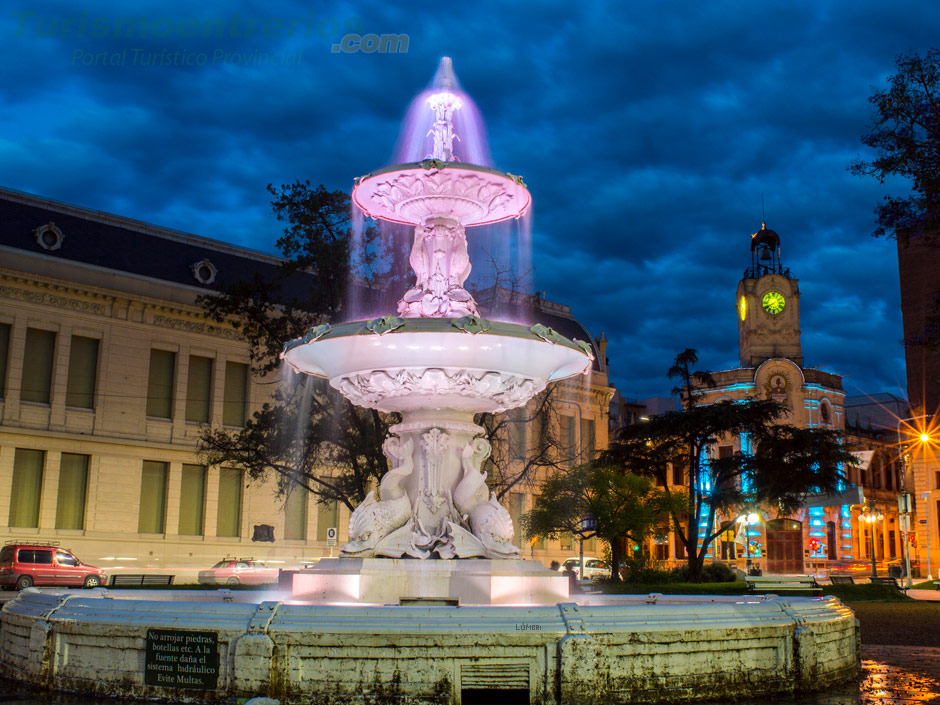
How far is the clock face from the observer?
66125 millimetres

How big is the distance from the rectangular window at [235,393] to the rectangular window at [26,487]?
7.79m

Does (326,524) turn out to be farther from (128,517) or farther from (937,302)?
(937,302)

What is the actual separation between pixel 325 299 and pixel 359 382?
1476 centimetres

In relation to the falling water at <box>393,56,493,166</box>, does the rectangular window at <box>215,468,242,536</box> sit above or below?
below

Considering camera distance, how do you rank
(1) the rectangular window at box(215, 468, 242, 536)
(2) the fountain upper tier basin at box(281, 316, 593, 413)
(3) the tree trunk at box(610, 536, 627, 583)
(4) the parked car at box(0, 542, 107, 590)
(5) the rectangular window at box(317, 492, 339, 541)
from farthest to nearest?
(5) the rectangular window at box(317, 492, 339, 541) → (1) the rectangular window at box(215, 468, 242, 536) → (3) the tree trunk at box(610, 536, 627, 583) → (4) the parked car at box(0, 542, 107, 590) → (2) the fountain upper tier basin at box(281, 316, 593, 413)

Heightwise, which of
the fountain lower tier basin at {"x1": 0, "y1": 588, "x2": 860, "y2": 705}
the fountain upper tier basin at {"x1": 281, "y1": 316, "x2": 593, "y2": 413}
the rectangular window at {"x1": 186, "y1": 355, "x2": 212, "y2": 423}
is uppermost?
the rectangular window at {"x1": 186, "y1": 355, "x2": 212, "y2": 423}

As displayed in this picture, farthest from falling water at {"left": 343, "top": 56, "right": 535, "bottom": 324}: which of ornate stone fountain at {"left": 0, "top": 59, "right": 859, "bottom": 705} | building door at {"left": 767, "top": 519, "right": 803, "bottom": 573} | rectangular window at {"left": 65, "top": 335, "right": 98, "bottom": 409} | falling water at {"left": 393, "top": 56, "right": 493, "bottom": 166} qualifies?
building door at {"left": 767, "top": 519, "right": 803, "bottom": 573}

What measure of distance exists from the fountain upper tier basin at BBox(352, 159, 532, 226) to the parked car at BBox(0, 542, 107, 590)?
69.3ft

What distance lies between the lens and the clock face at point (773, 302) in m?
66.1

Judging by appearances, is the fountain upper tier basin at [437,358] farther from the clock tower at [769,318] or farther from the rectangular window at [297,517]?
the clock tower at [769,318]

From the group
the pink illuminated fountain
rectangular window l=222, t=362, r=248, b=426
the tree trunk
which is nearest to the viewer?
the pink illuminated fountain

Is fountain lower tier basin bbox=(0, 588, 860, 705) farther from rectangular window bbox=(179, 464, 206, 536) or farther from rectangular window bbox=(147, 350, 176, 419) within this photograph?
rectangular window bbox=(147, 350, 176, 419)

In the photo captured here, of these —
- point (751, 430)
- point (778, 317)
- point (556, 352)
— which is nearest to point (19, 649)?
point (556, 352)

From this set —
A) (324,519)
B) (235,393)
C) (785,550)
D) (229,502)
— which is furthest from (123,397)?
(785,550)
